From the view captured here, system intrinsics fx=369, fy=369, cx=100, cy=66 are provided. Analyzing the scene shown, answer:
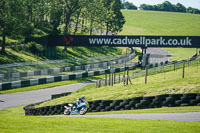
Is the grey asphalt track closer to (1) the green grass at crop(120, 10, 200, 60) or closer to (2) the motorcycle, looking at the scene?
(2) the motorcycle

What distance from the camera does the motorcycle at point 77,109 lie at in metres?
16.4

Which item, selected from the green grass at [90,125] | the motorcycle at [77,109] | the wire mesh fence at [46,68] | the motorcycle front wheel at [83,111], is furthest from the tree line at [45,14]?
the green grass at [90,125]

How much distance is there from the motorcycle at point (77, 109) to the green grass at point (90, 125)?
452cm

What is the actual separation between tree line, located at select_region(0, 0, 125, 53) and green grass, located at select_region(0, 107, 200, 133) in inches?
1437

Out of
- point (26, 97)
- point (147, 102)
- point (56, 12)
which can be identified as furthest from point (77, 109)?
point (56, 12)

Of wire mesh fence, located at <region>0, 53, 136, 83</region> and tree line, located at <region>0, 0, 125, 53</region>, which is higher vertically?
tree line, located at <region>0, 0, 125, 53</region>

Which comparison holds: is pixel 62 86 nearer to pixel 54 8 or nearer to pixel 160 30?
pixel 54 8

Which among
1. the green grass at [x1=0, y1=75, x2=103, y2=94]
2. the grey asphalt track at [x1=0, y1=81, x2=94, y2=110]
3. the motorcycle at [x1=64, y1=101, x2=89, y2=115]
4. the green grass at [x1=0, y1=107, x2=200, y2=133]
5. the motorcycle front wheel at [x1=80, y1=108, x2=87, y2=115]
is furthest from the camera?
the green grass at [x1=0, y1=75, x2=103, y2=94]

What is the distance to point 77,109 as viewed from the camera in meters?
17.1

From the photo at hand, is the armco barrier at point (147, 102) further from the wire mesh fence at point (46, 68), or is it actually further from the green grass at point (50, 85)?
the green grass at point (50, 85)

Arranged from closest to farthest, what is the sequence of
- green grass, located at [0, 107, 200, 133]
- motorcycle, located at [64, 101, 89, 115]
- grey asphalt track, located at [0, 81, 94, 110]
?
green grass, located at [0, 107, 200, 133] < motorcycle, located at [64, 101, 89, 115] < grey asphalt track, located at [0, 81, 94, 110]

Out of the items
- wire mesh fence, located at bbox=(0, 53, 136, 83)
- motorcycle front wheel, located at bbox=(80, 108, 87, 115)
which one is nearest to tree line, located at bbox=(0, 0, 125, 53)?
wire mesh fence, located at bbox=(0, 53, 136, 83)

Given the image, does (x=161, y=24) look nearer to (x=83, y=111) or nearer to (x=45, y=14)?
(x=45, y=14)

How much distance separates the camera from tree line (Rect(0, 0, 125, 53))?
48.0 meters
